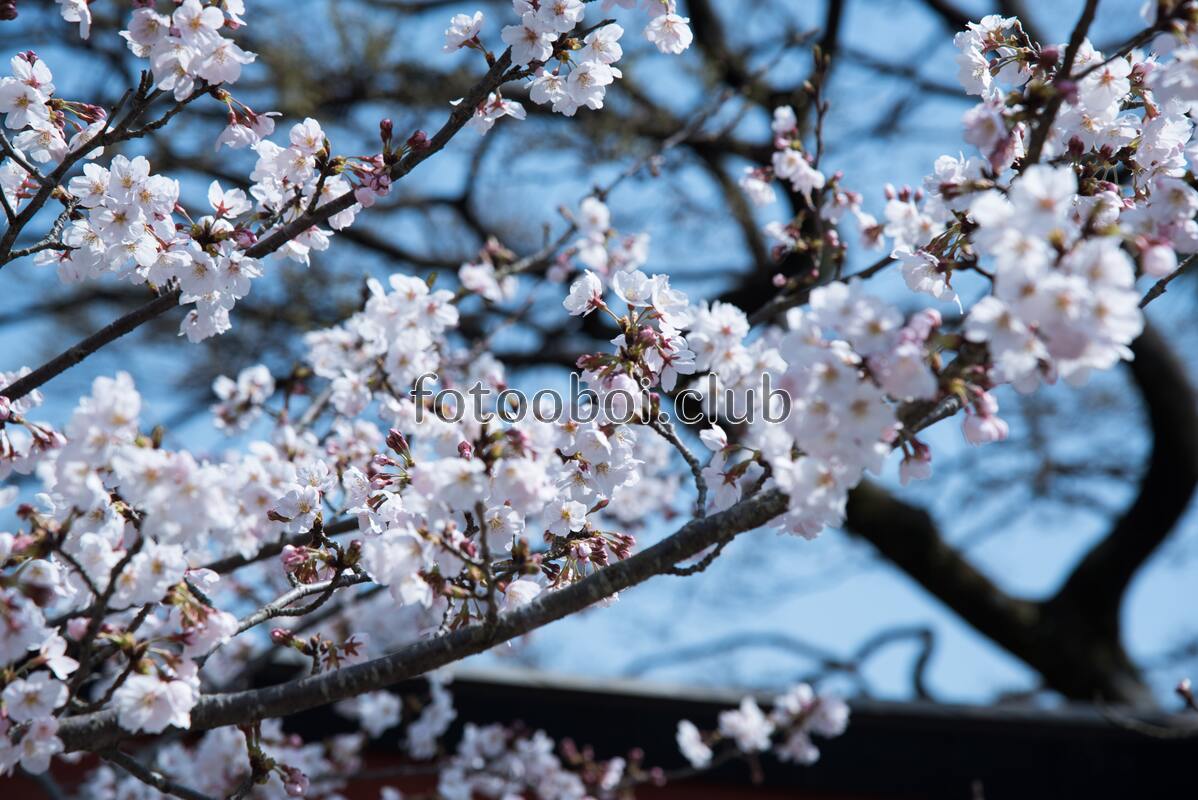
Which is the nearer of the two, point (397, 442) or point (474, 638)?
point (474, 638)

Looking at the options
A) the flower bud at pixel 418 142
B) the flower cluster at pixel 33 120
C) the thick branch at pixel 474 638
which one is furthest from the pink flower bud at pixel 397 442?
the flower cluster at pixel 33 120

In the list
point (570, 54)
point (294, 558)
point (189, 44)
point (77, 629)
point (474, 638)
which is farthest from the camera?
point (570, 54)

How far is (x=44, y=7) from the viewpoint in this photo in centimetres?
573

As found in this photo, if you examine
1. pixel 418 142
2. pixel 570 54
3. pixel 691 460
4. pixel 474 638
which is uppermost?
pixel 570 54

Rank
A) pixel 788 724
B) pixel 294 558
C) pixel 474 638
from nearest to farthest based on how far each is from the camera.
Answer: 1. pixel 474 638
2. pixel 294 558
3. pixel 788 724

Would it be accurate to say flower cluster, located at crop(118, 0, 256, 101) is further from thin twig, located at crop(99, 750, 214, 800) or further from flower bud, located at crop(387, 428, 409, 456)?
thin twig, located at crop(99, 750, 214, 800)

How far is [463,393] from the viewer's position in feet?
6.74

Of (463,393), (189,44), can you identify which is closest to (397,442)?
(463,393)

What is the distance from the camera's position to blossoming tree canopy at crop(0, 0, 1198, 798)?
1406mm

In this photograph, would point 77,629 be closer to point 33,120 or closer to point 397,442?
point 397,442

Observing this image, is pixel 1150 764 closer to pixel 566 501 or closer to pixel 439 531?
pixel 566 501

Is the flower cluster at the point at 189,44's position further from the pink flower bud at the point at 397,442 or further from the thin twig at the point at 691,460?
the thin twig at the point at 691,460

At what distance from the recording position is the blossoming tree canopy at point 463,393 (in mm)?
1406

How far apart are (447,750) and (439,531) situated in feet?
11.0
